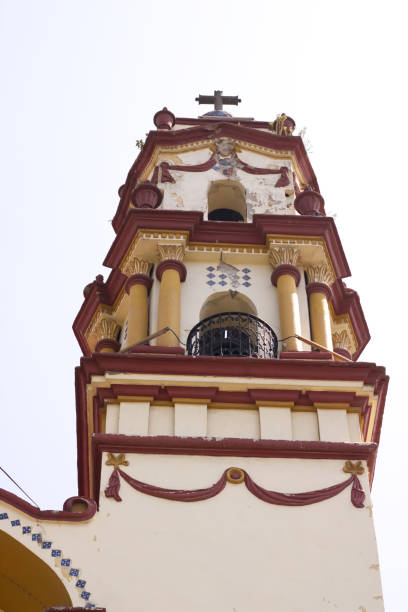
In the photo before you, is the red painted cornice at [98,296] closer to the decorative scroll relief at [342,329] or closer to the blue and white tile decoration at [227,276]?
the blue and white tile decoration at [227,276]

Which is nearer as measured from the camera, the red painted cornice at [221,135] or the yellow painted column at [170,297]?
the yellow painted column at [170,297]

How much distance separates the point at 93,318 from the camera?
17.6 metres

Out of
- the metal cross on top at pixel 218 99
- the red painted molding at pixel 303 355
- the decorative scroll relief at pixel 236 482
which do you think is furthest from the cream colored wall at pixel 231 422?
the metal cross on top at pixel 218 99

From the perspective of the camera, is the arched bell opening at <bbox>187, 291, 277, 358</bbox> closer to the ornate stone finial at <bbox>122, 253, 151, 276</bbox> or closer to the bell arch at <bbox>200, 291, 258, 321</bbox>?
the bell arch at <bbox>200, 291, 258, 321</bbox>

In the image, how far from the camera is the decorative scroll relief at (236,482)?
1323cm

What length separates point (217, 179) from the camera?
18484 mm

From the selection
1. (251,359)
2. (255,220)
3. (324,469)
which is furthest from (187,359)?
(255,220)

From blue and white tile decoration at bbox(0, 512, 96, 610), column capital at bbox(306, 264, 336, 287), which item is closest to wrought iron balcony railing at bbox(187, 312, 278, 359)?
column capital at bbox(306, 264, 336, 287)

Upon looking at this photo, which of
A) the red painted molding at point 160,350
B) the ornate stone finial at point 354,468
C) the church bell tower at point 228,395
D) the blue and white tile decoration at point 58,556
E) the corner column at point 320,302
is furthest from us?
the corner column at point 320,302

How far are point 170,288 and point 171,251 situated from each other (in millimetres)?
728

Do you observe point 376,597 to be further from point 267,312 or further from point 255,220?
point 255,220

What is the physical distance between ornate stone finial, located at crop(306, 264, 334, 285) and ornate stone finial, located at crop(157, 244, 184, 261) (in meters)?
1.69

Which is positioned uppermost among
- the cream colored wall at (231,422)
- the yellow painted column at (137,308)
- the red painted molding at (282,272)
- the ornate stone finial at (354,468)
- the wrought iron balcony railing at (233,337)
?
the red painted molding at (282,272)

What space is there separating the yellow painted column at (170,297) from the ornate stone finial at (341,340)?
2.36m
